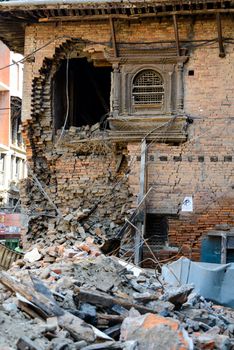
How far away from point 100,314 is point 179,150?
25.9 feet

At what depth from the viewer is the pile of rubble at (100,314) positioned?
22.0 feet

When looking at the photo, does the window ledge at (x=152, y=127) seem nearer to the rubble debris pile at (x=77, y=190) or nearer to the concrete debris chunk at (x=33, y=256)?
the rubble debris pile at (x=77, y=190)

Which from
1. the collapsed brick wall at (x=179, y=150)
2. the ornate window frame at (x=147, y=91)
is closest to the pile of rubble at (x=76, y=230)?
the collapsed brick wall at (x=179, y=150)

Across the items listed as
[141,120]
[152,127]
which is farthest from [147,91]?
[152,127]

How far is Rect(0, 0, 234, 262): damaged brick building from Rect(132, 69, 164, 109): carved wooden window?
0.09ft

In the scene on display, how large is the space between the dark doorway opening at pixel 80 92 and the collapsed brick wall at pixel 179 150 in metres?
0.90

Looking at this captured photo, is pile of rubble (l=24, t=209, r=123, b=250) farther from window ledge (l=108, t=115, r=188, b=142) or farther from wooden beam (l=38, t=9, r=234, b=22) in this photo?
wooden beam (l=38, t=9, r=234, b=22)

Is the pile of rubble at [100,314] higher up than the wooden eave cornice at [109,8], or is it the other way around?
the wooden eave cornice at [109,8]

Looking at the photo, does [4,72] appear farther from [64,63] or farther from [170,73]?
[170,73]

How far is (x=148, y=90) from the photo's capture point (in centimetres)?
1596

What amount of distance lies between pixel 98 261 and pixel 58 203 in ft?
15.1

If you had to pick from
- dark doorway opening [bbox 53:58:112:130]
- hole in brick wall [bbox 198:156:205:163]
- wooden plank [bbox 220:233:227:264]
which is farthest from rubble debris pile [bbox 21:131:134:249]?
wooden plank [bbox 220:233:227:264]

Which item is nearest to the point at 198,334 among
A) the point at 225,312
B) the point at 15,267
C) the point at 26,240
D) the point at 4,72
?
the point at 225,312

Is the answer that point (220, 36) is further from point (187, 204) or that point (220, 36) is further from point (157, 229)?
point (157, 229)
